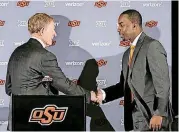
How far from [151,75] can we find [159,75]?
0.47 feet

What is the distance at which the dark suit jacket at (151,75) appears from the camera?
4543 mm

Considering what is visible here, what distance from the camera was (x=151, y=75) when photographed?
4766 mm

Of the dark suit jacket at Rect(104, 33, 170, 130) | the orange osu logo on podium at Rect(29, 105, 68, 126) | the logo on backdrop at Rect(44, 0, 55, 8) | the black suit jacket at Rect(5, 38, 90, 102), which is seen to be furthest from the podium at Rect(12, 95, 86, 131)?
the logo on backdrop at Rect(44, 0, 55, 8)

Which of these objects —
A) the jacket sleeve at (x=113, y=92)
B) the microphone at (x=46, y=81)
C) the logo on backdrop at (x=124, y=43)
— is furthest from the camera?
the logo on backdrop at (x=124, y=43)

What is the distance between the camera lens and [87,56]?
228 inches

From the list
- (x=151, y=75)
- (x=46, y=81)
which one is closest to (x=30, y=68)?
(x=46, y=81)

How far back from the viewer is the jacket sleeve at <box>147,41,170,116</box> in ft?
14.7

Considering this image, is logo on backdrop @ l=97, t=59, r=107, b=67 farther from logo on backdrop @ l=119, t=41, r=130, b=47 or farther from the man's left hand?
the man's left hand

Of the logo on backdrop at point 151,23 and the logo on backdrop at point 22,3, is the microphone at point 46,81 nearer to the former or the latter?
the logo on backdrop at point 22,3

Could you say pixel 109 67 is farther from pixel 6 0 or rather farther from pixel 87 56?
pixel 6 0

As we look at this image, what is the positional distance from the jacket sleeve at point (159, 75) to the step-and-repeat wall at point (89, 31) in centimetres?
105

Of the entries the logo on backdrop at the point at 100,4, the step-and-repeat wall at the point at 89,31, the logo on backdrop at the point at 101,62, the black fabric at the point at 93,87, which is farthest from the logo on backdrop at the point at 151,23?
the black fabric at the point at 93,87

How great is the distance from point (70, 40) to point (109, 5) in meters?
0.65

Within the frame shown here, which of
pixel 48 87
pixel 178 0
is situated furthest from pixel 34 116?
pixel 178 0
